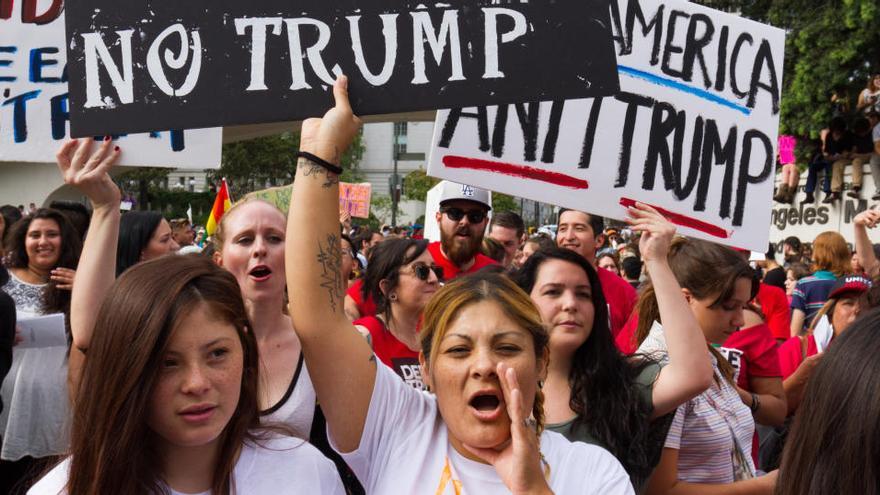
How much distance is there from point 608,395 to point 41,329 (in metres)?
2.59

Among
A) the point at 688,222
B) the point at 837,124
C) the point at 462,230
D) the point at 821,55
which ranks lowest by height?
the point at 462,230

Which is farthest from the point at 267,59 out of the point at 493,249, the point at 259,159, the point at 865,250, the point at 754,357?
the point at 259,159

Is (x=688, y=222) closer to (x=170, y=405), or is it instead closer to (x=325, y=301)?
(x=325, y=301)

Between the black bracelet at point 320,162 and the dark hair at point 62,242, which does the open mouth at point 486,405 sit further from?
the dark hair at point 62,242

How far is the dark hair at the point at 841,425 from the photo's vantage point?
141cm

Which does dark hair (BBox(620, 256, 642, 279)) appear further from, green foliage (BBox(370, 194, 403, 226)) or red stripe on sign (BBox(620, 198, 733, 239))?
green foliage (BBox(370, 194, 403, 226))

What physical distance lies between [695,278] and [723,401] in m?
0.61

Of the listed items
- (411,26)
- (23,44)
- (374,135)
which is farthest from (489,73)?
(374,135)

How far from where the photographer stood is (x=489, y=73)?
2.61 meters

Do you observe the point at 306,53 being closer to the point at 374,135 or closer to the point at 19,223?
the point at 19,223

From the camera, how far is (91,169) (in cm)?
283

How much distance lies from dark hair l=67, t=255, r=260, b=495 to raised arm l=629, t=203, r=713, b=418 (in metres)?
1.43

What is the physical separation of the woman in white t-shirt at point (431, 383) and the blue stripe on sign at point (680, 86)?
56.8 inches

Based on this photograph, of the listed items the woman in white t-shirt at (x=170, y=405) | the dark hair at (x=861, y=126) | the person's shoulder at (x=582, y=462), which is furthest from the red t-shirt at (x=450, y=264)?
the dark hair at (x=861, y=126)
